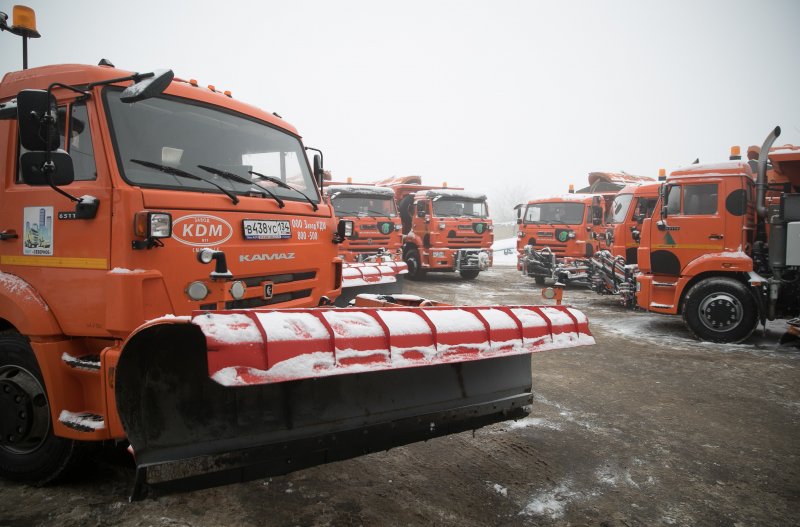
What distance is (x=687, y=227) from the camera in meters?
7.95

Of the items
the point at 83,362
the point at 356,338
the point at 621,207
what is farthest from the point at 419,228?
the point at 356,338

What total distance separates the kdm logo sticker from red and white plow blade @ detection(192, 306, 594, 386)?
0.95m

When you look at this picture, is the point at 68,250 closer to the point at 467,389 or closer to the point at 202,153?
the point at 202,153

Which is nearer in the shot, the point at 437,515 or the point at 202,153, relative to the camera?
the point at 437,515

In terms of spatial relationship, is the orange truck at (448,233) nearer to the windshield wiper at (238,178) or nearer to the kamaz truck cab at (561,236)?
the kamaz truck cab at (561,236)

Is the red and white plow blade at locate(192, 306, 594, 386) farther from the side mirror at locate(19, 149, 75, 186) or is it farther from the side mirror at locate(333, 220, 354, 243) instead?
the side mirror at locate(333, 220, 354, 243)

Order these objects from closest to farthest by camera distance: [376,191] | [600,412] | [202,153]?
1. [202,153]
2. [600,412]
3. [376,191]

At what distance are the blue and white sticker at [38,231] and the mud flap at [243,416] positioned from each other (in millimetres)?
1261

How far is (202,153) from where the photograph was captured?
330 cm

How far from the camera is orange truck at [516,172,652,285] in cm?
1406

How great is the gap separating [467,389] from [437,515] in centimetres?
73

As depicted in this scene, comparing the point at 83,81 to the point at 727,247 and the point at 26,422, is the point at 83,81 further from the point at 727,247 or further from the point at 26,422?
the point at 727,247

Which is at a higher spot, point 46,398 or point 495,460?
point 46,398

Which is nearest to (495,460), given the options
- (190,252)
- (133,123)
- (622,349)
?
(190,252)
